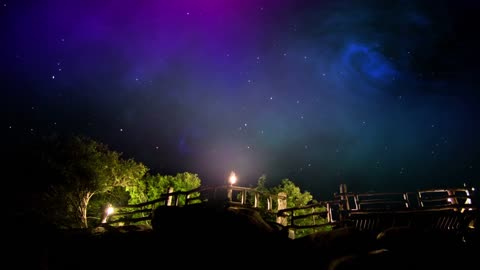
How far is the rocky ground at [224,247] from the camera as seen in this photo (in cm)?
925

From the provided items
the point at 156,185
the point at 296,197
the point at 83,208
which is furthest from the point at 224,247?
the point at 296,197

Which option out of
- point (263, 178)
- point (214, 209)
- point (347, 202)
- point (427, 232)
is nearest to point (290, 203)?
point (263, 178)

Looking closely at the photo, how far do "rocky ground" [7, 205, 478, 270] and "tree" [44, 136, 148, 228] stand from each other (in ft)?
36.6

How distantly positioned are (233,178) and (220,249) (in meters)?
4.53

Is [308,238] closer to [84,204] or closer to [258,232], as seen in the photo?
[258,232]

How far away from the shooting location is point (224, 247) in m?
11.7

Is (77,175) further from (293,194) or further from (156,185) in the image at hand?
(293,194)

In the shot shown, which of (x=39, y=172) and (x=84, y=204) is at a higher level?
(x=39, y=172)

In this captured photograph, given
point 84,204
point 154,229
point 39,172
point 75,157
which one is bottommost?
point 154,229

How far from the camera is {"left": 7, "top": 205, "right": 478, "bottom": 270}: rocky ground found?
364 inches

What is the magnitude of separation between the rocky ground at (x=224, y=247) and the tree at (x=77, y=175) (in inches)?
439

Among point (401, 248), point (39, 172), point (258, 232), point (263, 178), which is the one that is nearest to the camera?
point (401, 248)

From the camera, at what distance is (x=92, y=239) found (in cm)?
1449

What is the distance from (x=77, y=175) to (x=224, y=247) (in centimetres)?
1992
